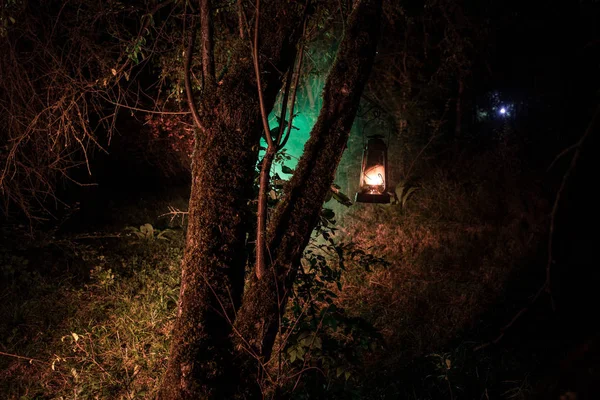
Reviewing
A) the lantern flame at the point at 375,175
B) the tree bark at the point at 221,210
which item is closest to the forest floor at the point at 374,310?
the tree bark at the point at 221,210

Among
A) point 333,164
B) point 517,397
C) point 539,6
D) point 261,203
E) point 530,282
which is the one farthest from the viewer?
point 539,6

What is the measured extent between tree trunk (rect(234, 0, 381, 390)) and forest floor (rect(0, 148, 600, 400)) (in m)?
0.45

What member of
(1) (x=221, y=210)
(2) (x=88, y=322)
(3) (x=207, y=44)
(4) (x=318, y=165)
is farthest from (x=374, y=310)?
(3) (x=207, y=44)

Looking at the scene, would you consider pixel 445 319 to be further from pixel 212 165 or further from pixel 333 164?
pixel 212 165

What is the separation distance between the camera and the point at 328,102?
2766 millimetres

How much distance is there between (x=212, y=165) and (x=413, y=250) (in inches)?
201

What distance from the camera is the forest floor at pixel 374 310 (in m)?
3.17

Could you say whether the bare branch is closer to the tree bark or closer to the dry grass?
the tree bark

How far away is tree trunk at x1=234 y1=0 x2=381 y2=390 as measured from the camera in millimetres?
2621

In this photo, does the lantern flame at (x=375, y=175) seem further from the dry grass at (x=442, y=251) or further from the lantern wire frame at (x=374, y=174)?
the dry grass at (x=442, y=251)

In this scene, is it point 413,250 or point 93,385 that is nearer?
point 93,385

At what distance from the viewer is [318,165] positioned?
8.96 feet

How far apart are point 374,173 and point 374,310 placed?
2029 millimetres

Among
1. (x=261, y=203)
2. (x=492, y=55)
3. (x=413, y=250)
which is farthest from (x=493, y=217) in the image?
(x=261, y=203)
